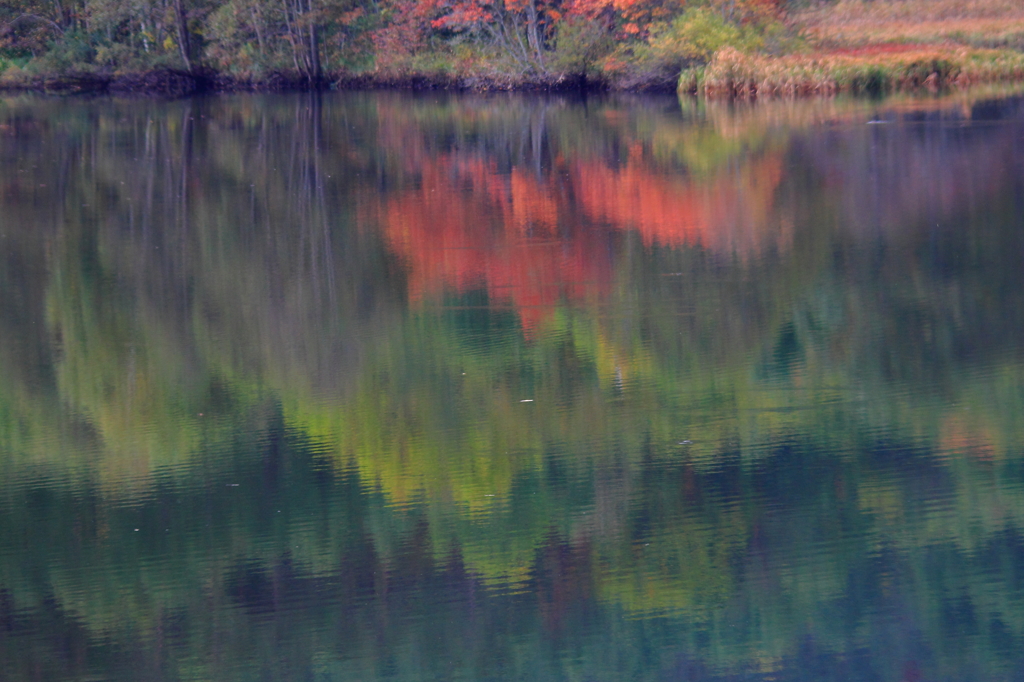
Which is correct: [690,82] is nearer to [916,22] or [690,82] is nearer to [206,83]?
[916,22]

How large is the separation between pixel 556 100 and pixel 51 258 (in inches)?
676

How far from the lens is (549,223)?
447 inches

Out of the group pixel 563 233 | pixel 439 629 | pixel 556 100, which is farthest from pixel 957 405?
pixel 556 100

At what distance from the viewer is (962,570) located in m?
4.35

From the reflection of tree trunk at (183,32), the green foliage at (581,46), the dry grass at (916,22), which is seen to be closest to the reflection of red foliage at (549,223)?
the green foliage at (581,46)

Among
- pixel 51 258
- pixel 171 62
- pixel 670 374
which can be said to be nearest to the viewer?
pixel 670 374

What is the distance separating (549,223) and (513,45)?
783 inches

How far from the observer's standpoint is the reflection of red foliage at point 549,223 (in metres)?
9.05

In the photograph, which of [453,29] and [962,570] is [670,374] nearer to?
[962,570]

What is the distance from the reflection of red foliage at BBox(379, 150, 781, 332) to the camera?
9.05m

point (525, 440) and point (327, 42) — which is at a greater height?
point (327, 42)

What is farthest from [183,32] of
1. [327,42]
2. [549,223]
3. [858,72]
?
[549,223]

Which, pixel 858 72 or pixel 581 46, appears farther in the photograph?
pixel 581 46

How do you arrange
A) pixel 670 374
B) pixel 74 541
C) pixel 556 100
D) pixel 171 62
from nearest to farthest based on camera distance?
pixel 74 541 → pixel 670 374 → pixel 556 100 → pixel 171 62
